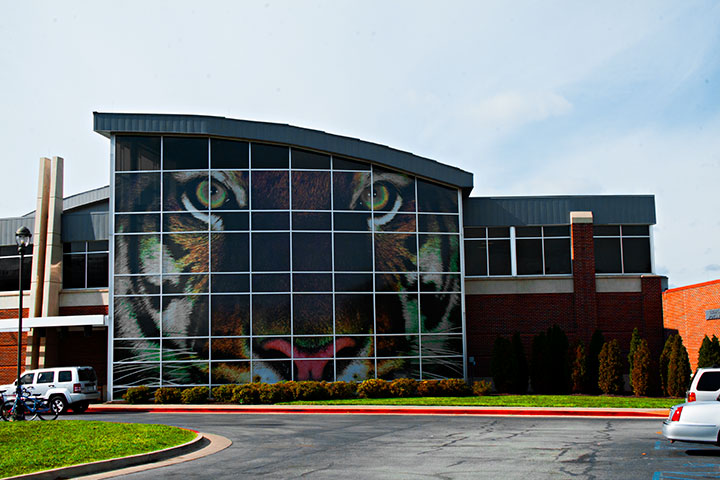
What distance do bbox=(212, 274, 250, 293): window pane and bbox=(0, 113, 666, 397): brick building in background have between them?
6cm

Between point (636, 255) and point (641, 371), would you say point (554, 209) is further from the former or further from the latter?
point (641, 371)

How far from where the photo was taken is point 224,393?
98.1 ft

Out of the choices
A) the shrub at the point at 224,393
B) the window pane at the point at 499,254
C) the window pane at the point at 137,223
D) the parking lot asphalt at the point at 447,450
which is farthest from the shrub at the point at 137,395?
the window pane at the point at 499,254

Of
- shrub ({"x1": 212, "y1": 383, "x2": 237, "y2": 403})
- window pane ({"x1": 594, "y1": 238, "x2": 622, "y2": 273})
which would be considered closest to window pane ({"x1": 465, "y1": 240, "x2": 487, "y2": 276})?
window pane ({"x1": 594, "y1": 238, "x2": 622, "y2": 273})

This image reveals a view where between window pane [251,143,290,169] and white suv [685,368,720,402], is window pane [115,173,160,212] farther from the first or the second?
white suv [685,368,720,402]

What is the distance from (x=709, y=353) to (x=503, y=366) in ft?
26.2

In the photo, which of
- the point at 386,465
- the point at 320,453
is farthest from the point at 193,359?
the point at 386,465

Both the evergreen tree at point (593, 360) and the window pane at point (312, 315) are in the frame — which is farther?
the window pane at point (312, 315)

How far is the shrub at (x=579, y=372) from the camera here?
3112cm

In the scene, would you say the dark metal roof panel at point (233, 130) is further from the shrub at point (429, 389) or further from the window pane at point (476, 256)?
the shrub at point (429, 389)

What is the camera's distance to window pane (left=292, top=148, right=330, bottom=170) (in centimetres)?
3266

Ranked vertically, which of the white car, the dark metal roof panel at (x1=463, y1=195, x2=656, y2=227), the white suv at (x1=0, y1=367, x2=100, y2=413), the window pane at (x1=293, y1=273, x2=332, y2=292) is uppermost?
the dark metal roof panel at (x1=463, y1=195, x2=656, y2=227)

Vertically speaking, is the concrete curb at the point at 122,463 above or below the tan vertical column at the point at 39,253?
below

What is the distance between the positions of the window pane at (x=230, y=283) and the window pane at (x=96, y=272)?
6471 mm
